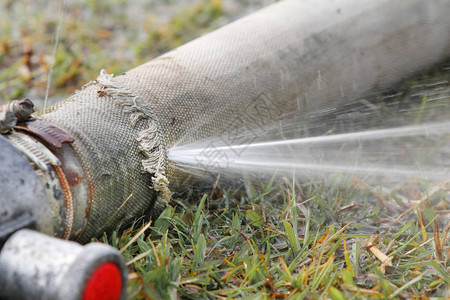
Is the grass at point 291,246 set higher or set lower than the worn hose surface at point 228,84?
lower

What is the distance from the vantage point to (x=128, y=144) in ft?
5.36

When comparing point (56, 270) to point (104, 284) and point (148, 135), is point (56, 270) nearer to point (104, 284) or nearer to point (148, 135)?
point (104, 284)

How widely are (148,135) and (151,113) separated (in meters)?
0.09

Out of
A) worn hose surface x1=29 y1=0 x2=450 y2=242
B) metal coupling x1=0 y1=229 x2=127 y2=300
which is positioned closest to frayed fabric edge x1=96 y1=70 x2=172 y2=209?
worn hose surface x1=29 y1=0 x2=450 y2=242

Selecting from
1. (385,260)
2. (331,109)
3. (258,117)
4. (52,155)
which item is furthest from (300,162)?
(52,155)

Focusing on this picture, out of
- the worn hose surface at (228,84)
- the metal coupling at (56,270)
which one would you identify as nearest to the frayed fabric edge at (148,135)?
the worn hose surface at (228,84)

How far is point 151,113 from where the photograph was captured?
174 centimetres

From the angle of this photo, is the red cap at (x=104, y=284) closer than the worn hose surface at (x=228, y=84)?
Yes

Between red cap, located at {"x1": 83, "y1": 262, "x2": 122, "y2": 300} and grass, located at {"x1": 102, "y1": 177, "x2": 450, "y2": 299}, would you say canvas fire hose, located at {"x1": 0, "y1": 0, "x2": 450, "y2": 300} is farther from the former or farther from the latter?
grass, located at {"x1": 102, "y1": 177, "x2": 450, "y2": 299}

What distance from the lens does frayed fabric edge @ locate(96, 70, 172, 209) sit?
1.65m

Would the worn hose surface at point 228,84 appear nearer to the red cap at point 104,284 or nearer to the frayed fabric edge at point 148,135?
the frayed fabric edge at point 148,135

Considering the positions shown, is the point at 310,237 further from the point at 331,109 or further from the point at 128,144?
the point at 331,109

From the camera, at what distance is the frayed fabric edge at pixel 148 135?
1.65 meters

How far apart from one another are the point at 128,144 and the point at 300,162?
2.45 ft
